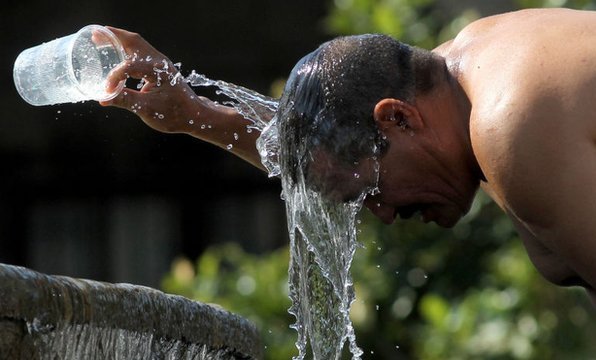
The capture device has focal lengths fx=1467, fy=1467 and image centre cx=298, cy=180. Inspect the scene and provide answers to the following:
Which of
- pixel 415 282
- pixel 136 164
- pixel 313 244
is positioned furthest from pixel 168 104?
pixel 136 164

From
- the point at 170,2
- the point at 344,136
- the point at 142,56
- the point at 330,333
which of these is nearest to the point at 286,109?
the point at 344,136

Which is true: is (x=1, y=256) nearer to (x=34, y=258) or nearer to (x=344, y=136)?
(x=34, y=258)

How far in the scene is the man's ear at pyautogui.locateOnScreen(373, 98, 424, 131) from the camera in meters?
3.09

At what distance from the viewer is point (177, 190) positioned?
10.5 m

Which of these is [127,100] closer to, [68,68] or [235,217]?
[68,68]

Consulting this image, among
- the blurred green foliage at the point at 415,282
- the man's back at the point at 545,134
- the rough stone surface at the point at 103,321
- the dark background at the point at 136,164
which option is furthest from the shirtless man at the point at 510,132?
the dark background at the point at 136,164

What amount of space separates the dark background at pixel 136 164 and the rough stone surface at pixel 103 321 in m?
5.76

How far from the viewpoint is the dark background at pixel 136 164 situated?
30.2 feet

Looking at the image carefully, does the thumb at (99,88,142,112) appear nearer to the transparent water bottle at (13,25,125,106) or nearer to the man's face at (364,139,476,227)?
the transparent water bottle at (13,25,125,106)

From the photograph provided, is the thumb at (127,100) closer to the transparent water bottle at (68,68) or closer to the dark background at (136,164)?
the transparent water bottle at (68,68)

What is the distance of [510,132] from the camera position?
283cm

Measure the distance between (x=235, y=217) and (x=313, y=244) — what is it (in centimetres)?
687

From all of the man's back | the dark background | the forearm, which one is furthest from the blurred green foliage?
the man's back

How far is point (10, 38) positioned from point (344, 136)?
257 inches
